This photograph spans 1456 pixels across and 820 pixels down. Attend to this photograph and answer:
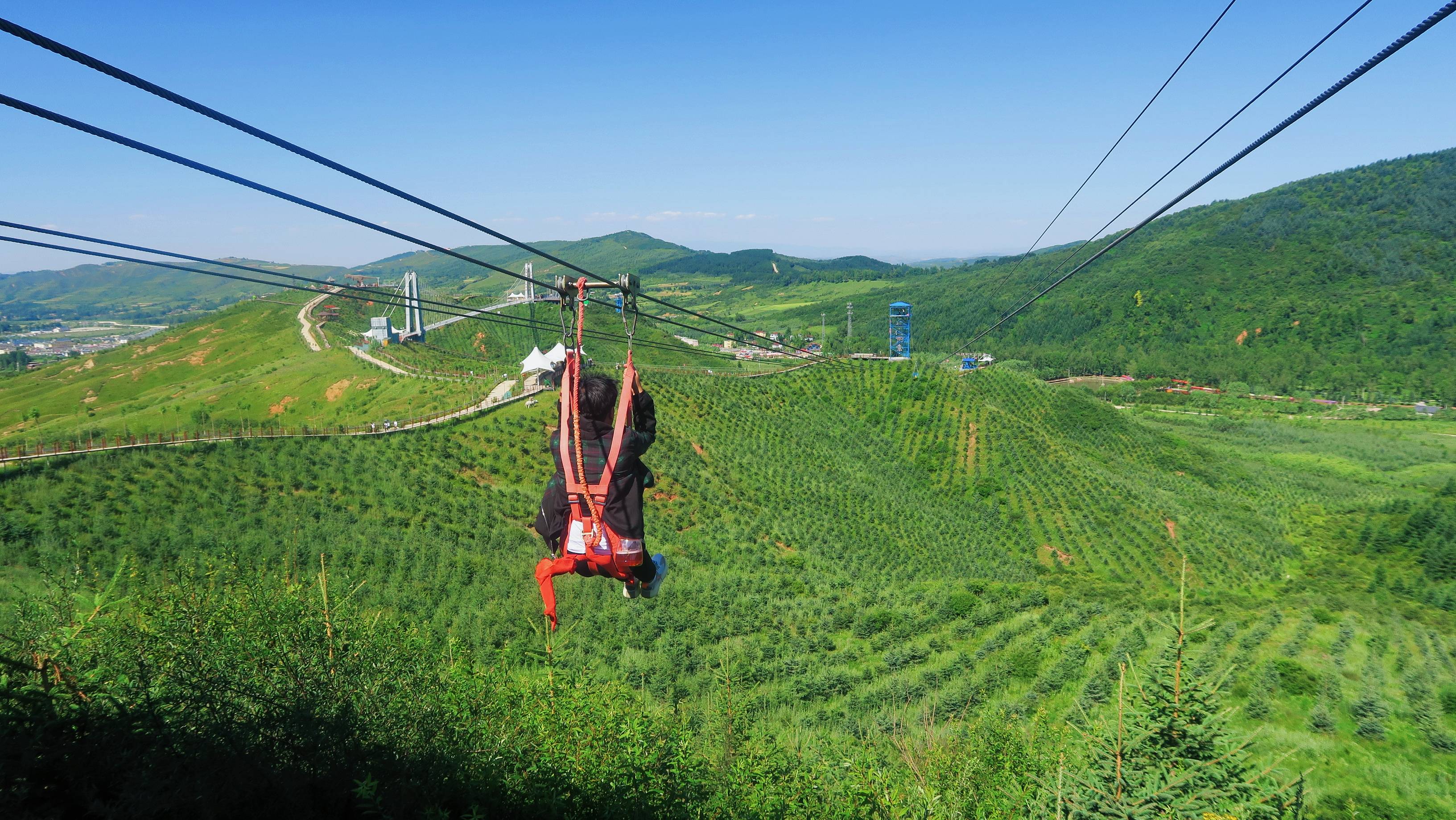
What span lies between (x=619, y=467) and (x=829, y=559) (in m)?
27.0

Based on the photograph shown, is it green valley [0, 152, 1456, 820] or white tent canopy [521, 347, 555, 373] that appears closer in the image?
green valley [0, 152, 1456, 820]

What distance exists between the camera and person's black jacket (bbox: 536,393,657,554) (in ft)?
21.1

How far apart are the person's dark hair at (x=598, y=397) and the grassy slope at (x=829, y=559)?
6.86 m

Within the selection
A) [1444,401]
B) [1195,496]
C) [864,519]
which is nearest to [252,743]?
[864,519]

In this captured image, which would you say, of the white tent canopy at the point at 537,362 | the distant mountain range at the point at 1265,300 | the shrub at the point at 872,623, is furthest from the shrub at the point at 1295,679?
the distant mountain range at the point at 1265,300

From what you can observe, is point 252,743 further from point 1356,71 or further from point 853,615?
point 853,615

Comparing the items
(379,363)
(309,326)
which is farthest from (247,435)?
(309,326)

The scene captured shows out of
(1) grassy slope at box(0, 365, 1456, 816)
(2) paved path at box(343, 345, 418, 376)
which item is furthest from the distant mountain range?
(2) paved path at box(343, 345, 418, 376)

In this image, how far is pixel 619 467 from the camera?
643cm

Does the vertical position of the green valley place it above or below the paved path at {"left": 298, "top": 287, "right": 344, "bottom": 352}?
below

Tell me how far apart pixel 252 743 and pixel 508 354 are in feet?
256

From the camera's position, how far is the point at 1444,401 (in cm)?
10462

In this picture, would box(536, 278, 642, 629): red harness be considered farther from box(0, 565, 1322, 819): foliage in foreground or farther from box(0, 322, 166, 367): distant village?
box(0, 322, 166, 367): distant village

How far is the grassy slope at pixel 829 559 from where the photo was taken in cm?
1617
